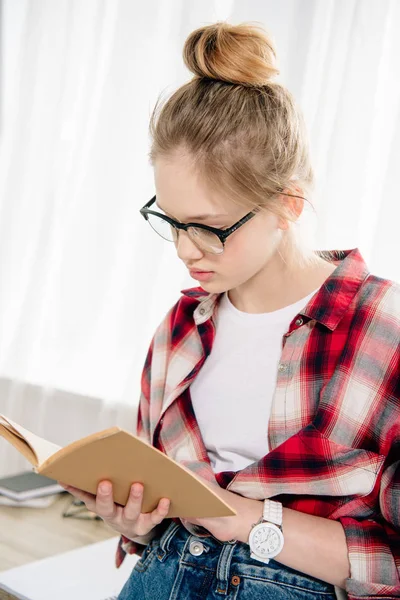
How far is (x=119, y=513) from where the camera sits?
116cm

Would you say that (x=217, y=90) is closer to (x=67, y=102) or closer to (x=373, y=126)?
Answer: (x=373, y=126)

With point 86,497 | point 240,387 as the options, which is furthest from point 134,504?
point 240,387

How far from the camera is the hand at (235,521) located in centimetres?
112

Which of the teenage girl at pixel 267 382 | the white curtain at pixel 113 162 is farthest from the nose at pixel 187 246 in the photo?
the white curtain at pixel 113 162

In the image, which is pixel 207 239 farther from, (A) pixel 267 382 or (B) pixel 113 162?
(B) pixel 113 162

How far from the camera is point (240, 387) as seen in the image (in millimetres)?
1275

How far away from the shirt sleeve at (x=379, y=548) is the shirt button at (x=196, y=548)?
0.22 metres

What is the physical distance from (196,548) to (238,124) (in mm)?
656

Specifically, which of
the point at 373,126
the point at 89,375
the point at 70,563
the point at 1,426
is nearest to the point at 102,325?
the point at 89,375

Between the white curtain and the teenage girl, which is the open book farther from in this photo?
the white curtain

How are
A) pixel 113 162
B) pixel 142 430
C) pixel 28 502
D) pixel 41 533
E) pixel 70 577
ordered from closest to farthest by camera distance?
pixel 142 430 < pixel 70 577 < pixel 41 533 < pixel 28 502 < pixel 113 162

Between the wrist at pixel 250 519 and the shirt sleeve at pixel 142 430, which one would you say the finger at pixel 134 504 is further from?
the shirt sleeve at pixel 142 430

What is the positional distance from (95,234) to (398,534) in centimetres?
161

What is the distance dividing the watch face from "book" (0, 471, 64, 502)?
1.06m
